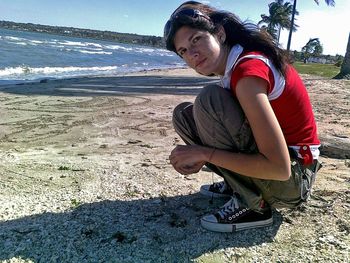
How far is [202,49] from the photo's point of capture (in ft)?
6.04

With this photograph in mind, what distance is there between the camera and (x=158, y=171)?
3133 millimetres

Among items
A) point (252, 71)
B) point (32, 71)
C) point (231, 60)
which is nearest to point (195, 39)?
point (231, 60)

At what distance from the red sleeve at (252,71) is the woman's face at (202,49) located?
19 centimetres

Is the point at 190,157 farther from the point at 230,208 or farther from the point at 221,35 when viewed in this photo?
the point at 221,35

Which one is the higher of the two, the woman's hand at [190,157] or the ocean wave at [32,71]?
the woman's hand at [190,157]

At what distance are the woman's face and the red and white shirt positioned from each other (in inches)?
2.6

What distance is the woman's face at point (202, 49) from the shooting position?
1838mm

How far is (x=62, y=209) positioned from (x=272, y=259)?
Result: 126 centimetres

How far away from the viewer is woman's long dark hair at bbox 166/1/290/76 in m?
1.81

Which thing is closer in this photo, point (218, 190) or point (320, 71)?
point (218, 190)

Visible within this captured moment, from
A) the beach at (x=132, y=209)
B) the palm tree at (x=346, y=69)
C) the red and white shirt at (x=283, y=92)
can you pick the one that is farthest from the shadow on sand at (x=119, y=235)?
the palm tree at (x=346, y=69)

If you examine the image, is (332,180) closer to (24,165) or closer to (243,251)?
(243,251)

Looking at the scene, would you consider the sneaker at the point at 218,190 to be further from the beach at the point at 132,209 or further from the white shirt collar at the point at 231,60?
the white shirt collar at the point at 231,60

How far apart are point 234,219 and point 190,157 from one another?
456 mm
